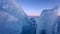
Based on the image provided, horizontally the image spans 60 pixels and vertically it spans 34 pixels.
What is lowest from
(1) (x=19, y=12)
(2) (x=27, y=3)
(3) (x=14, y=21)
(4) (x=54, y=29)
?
(4) (x=54, y=29)

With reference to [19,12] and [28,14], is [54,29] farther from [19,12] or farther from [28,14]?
[19,12]

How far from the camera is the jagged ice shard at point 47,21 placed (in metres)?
1.35

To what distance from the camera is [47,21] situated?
136cm

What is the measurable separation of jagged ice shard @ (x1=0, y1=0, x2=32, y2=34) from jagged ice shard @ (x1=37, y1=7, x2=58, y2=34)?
133 mm

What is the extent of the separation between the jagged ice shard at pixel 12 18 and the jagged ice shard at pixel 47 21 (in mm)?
133

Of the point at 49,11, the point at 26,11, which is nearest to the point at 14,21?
the point at 26,11

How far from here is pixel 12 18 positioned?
1.34m

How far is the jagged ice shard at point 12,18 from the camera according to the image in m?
1.33

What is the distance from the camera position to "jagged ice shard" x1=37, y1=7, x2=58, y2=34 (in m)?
1.35

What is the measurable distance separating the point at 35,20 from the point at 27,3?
0.22m

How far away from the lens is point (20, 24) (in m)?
1.34

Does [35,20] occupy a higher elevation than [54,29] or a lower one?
higher

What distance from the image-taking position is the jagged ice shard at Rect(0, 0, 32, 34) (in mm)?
1331

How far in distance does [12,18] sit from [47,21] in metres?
0.41
